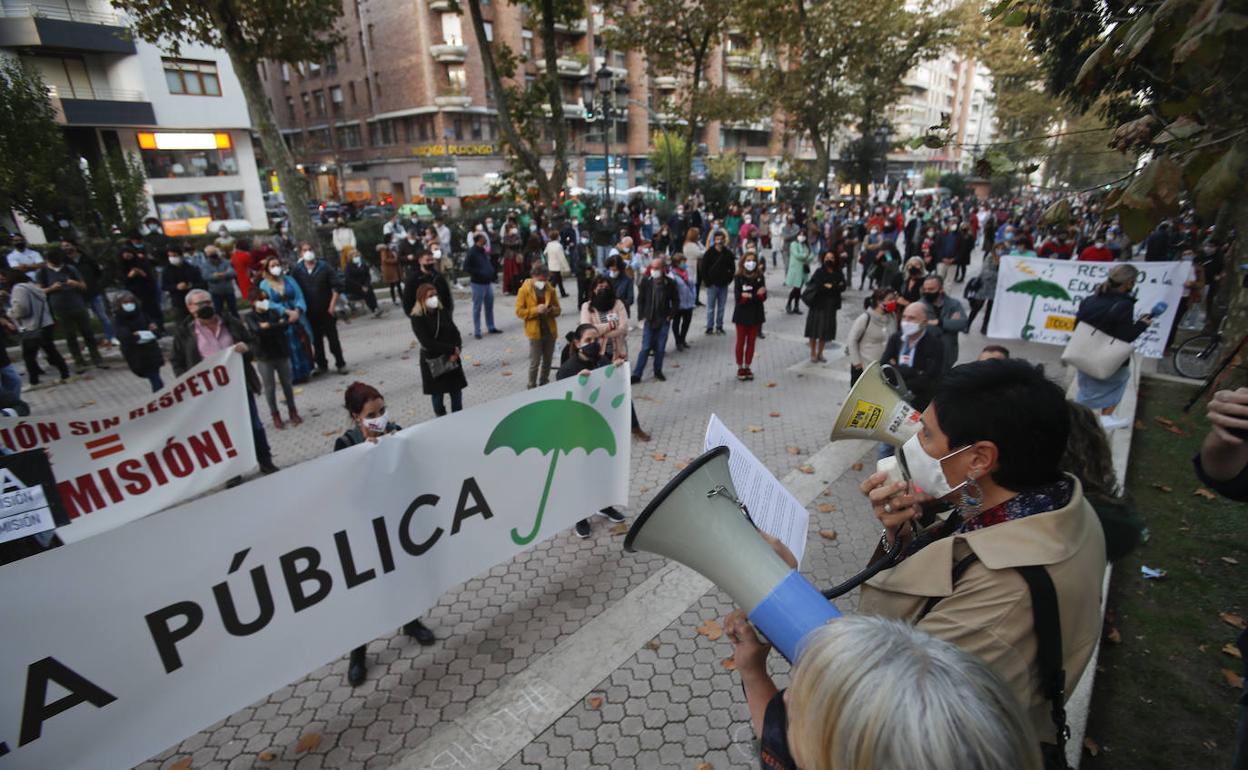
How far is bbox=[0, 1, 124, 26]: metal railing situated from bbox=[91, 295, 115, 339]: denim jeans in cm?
2327

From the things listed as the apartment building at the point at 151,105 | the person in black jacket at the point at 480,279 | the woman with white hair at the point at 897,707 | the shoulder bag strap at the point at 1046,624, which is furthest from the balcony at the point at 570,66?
the woman with white hair at the point at 897,707

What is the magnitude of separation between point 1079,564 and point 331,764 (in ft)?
11.3

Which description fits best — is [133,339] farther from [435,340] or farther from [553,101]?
[553,101]

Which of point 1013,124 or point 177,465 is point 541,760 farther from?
point 1013,124

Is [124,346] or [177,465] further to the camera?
[124,346]

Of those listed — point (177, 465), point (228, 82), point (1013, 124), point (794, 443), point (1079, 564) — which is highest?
point (228, 82)

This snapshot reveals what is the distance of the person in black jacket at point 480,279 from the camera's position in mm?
11047

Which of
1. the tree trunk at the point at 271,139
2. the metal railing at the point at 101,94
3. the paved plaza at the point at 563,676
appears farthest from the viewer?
the metal railing at the point at 101,94

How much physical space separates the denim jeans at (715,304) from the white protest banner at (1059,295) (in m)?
4.38

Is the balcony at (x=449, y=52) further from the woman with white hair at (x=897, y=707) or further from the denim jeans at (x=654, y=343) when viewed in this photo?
the woman with white hair at (x=897, y=707)

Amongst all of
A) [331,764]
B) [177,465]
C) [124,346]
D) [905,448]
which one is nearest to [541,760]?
[331,764]

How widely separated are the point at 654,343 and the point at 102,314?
10418 mm

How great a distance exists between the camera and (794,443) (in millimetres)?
6852

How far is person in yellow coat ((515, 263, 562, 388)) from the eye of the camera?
7797 millimetres
